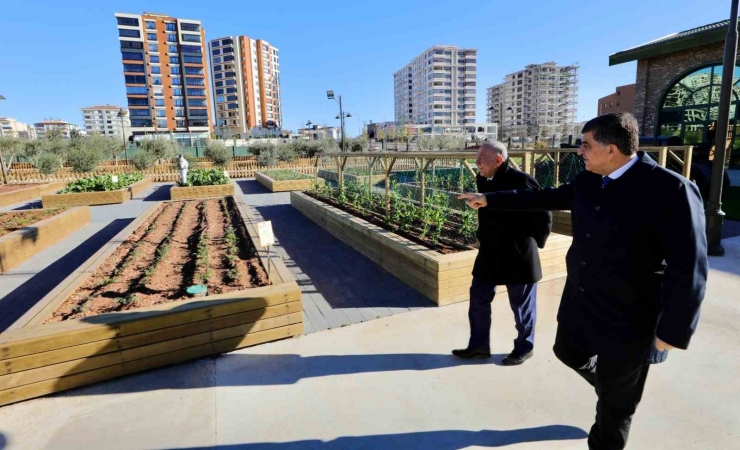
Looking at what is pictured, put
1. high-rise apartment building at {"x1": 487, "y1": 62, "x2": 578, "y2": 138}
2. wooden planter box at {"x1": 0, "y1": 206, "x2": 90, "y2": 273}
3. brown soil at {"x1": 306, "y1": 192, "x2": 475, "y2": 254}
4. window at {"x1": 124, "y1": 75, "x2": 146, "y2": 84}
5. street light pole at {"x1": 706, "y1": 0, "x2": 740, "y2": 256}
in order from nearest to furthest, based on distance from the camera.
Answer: brown soil at {"x1": 306, "y1": 192, "x2": 475, "y2": 254}
street light pole at {"x1": 706, "y1": 0, "x2": 740, "y2": 256}
wooden planter box at {"x1": 0, "y1": 206, "x2": 90, "y2": 273}
window at {"x1": 124, "y1": 75, "x2": 146, "y2": 84}
high-rise apartment building at {"x1": 487, "y1": 62, "x2": 578, "y2": 138}

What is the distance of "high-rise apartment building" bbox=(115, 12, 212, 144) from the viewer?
261 ft

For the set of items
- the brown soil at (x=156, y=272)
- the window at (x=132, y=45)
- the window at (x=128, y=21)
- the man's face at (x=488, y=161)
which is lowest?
the brown soil at (x=156, y=272)

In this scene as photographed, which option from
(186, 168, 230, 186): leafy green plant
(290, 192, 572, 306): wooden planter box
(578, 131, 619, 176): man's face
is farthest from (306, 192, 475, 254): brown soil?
(186, 168, 230, 186): leafy green plant

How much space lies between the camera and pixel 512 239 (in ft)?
10.2

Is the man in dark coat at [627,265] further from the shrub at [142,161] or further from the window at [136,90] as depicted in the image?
the window at [136,90]

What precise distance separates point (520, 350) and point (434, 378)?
2.59 feet

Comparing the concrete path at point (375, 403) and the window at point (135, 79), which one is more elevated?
the window at point (135, 79)

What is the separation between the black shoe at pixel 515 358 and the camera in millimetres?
3316

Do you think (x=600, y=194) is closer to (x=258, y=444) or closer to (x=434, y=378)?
(x=434, y=378)

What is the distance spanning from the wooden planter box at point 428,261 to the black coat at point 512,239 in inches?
52.5

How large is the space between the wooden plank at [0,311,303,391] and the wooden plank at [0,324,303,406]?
0.11 ft

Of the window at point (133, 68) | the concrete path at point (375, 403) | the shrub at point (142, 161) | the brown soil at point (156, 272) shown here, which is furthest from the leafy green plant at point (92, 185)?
the window at point (133, 68)

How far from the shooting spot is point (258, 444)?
252 centimetres

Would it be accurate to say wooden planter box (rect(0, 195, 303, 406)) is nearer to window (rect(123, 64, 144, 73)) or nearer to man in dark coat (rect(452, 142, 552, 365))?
man in dark coat (rect(452, 142, 552, 365))
